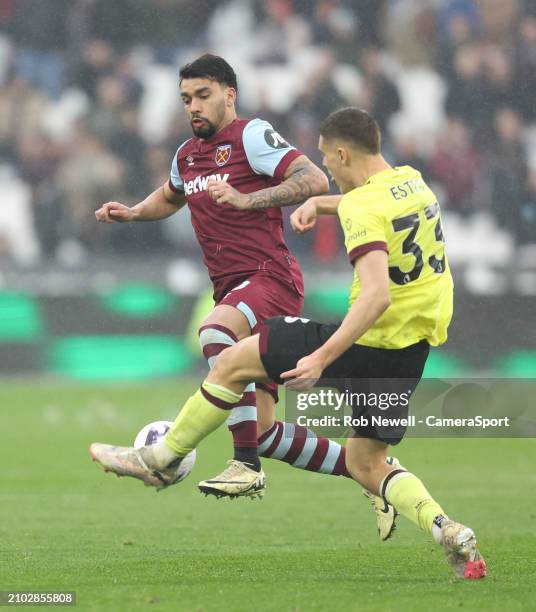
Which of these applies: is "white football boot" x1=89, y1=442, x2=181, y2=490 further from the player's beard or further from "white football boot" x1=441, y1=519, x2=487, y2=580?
the player's beard

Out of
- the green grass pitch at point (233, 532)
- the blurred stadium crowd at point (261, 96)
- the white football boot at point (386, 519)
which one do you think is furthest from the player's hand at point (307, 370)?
the blurred stadium crowd at point (261, 96)

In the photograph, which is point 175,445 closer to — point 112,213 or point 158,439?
point 158,439

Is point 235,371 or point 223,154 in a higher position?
point 223,154

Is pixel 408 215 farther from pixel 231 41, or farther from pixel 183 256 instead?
pixel 231 41

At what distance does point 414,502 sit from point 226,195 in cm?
161

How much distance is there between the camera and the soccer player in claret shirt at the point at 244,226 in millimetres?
6648

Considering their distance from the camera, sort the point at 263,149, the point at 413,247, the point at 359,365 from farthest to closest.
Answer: the point at 263,149, the point at 359,365, the point at 413,247

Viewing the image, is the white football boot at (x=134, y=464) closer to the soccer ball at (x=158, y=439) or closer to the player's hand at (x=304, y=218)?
the soccer ball at (x=158, y=439)

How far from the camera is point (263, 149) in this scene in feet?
22.4

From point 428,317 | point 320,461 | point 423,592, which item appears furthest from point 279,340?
point 320,461

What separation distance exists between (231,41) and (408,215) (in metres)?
12.0

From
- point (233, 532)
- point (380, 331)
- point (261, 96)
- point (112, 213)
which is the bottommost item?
point (233, 532)

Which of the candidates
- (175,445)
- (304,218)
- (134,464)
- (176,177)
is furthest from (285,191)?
(134,464)

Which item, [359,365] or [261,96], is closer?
[359,365]
